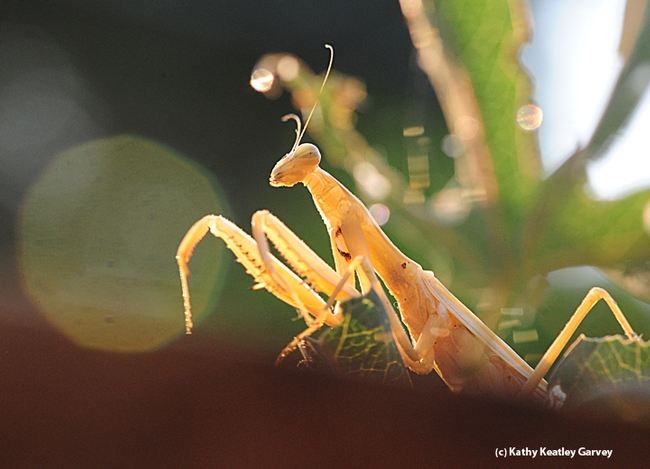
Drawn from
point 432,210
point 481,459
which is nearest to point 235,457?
point 481,459

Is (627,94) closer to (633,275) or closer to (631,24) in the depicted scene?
(631,24)

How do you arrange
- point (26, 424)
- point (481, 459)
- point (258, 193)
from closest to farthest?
1. point (26, 424)
2. point (481, 459)
3. point (258, 193)

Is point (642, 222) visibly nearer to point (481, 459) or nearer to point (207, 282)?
point (481, 459)

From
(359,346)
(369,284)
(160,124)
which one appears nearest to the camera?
(359,346)

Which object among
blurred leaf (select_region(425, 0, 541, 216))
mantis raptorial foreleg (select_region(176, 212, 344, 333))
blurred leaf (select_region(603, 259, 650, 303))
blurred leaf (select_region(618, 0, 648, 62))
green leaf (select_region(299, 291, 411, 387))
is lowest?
green leaf (select_region(299, 291, 411, 387))

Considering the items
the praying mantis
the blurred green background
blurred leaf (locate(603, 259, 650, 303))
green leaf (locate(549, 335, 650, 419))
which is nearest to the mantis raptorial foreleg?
the praying mantis

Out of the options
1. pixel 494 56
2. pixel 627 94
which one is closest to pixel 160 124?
pixel 494 56

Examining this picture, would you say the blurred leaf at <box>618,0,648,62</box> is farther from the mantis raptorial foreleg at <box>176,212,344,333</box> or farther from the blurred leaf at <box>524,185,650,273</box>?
the mantis raptorial foreleg at <box>176,212,344,333</box>
